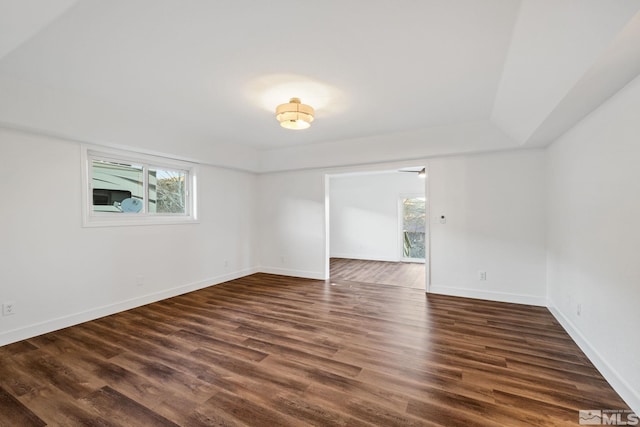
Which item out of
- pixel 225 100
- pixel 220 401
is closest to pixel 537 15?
pixel 225 100

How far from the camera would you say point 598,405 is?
179cm

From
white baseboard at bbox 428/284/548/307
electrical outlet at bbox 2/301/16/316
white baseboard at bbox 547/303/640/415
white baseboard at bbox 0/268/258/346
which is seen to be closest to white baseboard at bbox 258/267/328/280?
white baseboard at bbox 0/268/258/346

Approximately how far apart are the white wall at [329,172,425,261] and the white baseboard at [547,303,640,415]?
15.4 ft

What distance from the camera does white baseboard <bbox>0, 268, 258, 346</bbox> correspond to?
8.99 feet

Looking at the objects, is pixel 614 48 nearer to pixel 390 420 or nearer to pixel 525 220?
pixel 390 420

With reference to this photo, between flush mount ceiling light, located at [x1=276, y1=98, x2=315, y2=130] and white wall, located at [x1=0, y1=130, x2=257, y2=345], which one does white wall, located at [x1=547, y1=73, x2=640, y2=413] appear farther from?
white wall, located at [x1=0, y1=130, x2=257, y2=345]

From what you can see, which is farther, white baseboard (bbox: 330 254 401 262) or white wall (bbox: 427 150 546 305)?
white baseboard (bbox: 330 254 401 262)

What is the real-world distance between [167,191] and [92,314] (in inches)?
77.3

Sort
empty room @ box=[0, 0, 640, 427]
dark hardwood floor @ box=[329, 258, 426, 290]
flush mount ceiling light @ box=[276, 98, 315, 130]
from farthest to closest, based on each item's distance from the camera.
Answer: dark hardwood floor @ box=[329, 258, 426, 290] → flush mount ceiling light @ box=[276, 98, 315, 130] → empty room @ box=[0, 0, 640, 427]

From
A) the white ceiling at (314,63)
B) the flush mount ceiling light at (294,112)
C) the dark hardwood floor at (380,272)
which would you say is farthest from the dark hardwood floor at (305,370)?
the flush mount ceiling light at (294,112)

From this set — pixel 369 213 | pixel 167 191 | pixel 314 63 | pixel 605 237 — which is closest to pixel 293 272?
pixel 167 191

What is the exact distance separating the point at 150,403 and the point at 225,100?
283 cm

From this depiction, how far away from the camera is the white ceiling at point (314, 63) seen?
1.60m

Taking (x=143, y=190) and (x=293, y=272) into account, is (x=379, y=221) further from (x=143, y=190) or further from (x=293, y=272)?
(x=143, y=190)
